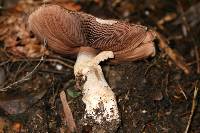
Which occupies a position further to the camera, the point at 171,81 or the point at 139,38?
the point at 171,81

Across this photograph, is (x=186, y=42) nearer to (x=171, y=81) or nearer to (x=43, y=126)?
(x=171, y=81)

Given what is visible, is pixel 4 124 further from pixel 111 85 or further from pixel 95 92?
pixel 111 85

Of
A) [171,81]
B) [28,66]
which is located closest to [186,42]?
[171,81]

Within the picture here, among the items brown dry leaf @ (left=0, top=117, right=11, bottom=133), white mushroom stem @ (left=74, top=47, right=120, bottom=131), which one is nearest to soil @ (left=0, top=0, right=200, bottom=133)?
brown dry leaf @ (left=0, top=117, right=11, bottom=133)

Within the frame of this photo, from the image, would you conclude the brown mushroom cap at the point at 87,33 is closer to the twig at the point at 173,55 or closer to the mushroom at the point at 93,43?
A: the mushroom at the point at 93,43

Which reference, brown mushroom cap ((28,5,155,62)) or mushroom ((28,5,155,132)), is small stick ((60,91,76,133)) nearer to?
mushroom ((28,5,155,132))

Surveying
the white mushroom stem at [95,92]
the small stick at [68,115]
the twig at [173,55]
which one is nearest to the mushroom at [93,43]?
the white mushroom stem at [95,92]
